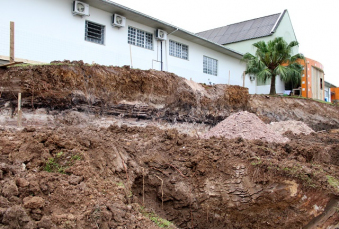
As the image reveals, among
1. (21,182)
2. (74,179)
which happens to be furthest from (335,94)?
(21,182)

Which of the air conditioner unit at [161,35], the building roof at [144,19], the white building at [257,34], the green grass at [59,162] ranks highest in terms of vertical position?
the white building at [257,34]

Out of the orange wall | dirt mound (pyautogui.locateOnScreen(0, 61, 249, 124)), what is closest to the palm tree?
dirt mound (pyautogui.locateOnScreen(0, 61, 249, 124))

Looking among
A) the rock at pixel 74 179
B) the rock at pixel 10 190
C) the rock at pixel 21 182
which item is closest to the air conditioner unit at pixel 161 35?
the rock at pixel 74 179

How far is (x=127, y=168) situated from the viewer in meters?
6.55

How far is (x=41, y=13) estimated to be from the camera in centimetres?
1264

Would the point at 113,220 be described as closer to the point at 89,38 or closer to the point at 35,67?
the point at 35,67

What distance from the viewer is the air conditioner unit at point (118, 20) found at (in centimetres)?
1502

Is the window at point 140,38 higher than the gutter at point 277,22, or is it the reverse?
the gutter at point 277,22

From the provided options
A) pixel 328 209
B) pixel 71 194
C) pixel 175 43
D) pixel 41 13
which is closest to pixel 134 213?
pixel 71 194

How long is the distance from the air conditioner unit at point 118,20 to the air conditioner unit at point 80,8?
1.64 meters

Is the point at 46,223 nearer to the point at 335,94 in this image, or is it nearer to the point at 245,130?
the point at 245,130

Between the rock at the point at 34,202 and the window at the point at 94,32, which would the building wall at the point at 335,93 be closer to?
the window at the point at 94,32

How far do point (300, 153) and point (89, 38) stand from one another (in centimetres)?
1113

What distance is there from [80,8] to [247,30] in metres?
20.7
